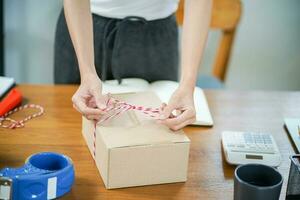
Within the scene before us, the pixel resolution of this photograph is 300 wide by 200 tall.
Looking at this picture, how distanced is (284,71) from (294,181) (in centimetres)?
187

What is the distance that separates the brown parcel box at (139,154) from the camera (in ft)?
3.44

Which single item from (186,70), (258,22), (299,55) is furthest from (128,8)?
(299,55)

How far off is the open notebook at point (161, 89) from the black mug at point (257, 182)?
0.38 metres

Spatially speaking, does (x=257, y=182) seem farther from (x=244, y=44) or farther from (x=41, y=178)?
(x=244, y=44)

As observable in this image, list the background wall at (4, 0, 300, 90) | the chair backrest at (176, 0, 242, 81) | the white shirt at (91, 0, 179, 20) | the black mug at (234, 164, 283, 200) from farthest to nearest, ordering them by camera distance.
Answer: the background wall at (4, 0, 300, 90) < the chair backrest at (176, 0, 242, 81) < the white shirt at (91, 0, 179, 20) < the black mug at (234, 164, 283, 200)

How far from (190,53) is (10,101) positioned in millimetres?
490

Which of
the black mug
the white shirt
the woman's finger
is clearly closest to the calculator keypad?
the black mug

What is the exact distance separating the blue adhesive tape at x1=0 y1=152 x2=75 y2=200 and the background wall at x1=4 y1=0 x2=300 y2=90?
172cm

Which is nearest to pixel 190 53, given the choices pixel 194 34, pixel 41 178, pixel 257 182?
pixel 194 34

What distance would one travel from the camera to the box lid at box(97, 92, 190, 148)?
106 cm

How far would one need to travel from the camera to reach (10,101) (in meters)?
1.39

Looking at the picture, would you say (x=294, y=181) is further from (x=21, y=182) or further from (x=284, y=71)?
(x=284, y=71)

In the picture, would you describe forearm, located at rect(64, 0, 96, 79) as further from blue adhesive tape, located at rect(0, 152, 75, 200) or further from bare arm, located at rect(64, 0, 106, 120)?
blue adhesive tape, located at rect(0, 152, 75, 200)

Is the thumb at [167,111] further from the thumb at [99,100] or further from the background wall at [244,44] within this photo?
the background wall at [244,44]
